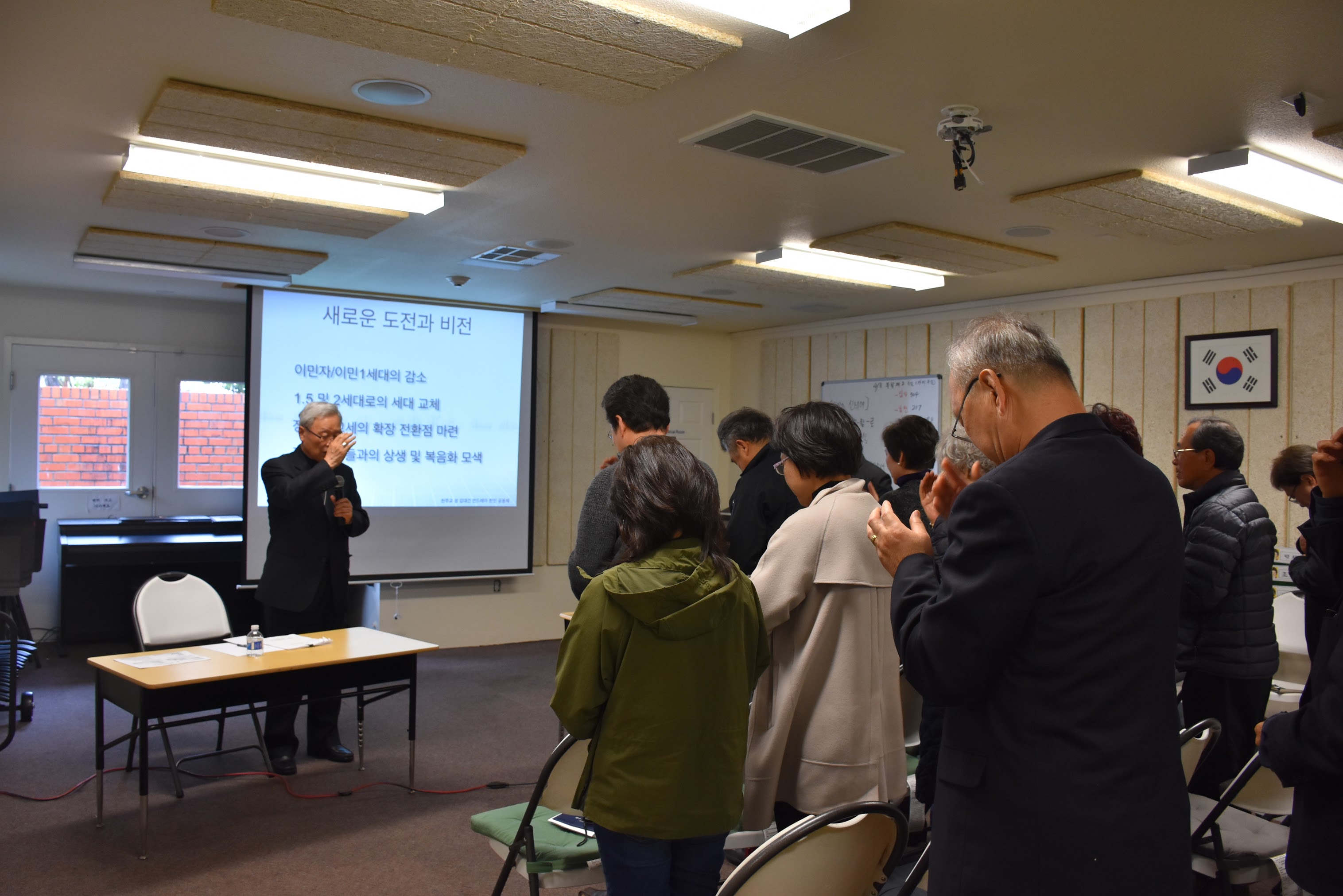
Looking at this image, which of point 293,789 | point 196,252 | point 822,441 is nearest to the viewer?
point 822,441

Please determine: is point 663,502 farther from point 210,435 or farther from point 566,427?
point 210,435

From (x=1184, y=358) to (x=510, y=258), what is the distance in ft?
13.2

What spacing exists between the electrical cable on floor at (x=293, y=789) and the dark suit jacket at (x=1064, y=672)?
313 cm

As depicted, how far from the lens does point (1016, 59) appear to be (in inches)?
103

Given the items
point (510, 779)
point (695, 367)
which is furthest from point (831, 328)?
point (510, 779)

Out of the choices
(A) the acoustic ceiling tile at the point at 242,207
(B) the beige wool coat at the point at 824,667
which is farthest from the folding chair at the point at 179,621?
(B) the beige wool coat at the point at 824,667

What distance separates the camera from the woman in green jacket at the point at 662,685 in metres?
1.79

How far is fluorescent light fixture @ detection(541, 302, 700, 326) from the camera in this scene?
23.2 feet

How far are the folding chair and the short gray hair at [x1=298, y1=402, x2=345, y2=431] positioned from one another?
82cm

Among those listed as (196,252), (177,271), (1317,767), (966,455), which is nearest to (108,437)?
(177,271)

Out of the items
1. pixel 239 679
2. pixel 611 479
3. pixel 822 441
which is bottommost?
pixel 239 679

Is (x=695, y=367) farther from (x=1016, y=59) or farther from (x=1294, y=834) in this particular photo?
(x=1294, y=834)

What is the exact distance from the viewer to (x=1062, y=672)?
123cm

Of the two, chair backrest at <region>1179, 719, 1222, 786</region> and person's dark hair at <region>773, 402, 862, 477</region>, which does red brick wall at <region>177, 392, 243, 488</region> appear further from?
chair backrest at <region>1179, 719, 1222, 786</region>
